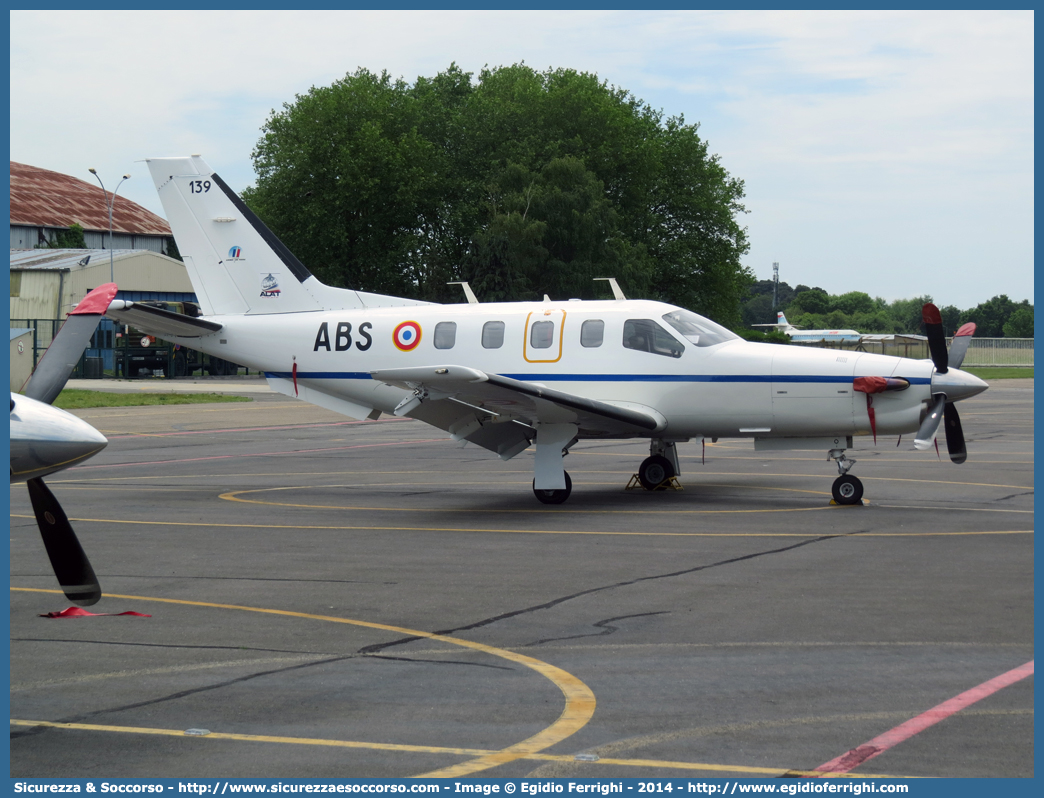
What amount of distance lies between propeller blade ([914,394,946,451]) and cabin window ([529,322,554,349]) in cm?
530

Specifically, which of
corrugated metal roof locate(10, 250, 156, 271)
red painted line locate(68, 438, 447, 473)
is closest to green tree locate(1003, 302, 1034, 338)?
corrugated metal roof locate(10, 250, 156, 271)

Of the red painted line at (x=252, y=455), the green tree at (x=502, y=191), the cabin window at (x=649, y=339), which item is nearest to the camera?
the cabin window at (x=649, y=339)

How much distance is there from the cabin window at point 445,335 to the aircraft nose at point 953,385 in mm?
6810

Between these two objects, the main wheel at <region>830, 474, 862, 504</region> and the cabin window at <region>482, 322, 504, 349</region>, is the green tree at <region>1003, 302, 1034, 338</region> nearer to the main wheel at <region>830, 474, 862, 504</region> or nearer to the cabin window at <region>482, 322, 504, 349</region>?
the main wheel at <region>830, 474, 862, 504</region>

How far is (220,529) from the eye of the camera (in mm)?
13797

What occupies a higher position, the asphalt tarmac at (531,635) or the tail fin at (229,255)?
the tail fin at (229,255)

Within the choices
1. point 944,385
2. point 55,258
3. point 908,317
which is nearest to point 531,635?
point 944,385

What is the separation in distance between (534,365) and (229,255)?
588 cm

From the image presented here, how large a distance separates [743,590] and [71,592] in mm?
5580

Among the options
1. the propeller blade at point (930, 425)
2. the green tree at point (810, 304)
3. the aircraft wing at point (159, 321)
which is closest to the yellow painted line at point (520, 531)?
the propeller blade at point (930, 425)

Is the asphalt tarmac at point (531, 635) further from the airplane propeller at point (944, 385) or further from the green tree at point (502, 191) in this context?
the green tree at point (502, 191)

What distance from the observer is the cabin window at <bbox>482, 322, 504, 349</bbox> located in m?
16.9

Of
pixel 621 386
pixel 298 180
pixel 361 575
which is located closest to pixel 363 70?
pixel 298 180

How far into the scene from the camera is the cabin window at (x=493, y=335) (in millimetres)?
16922
